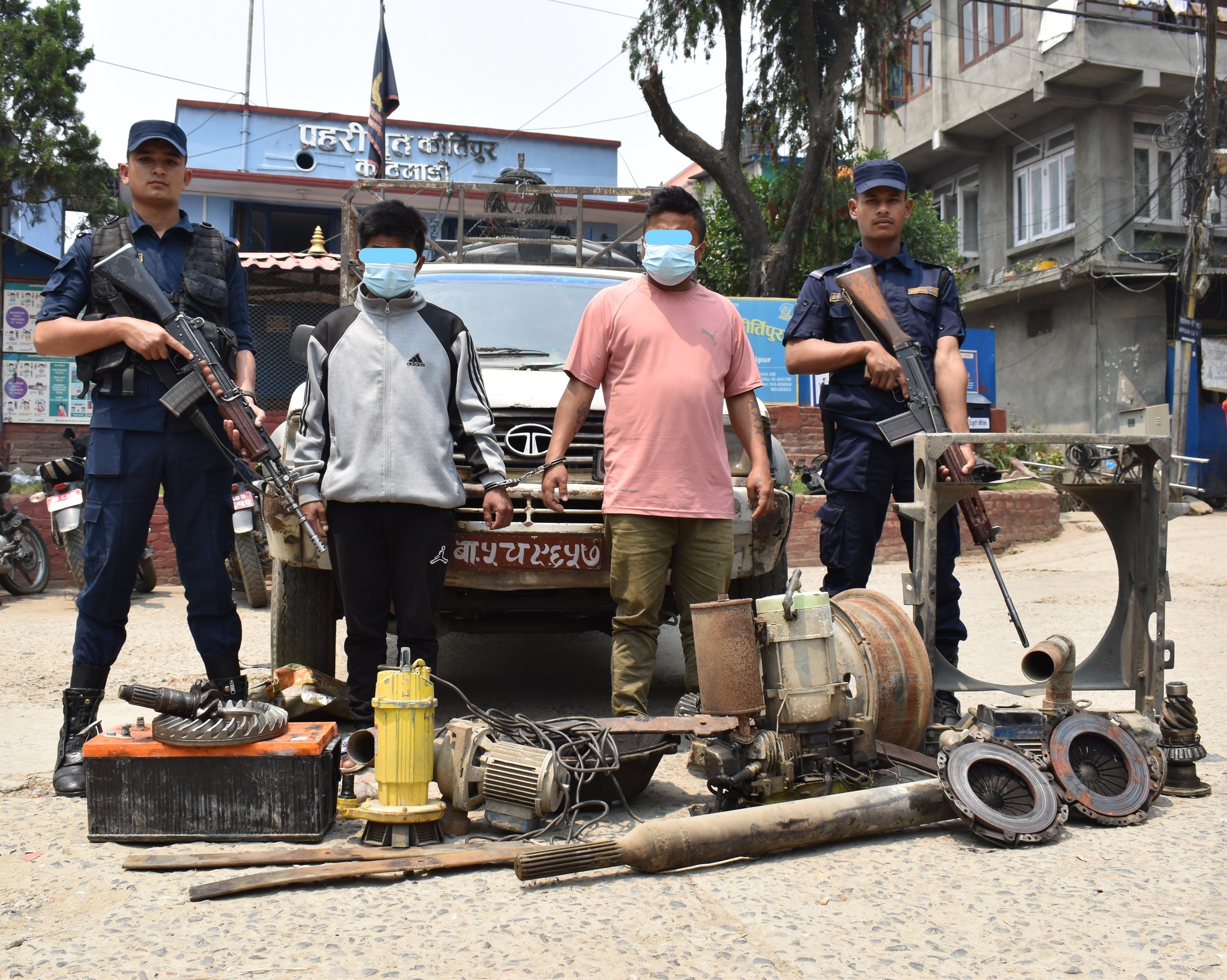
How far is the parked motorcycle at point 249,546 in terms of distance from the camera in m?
7.62

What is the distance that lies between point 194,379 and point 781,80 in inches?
518

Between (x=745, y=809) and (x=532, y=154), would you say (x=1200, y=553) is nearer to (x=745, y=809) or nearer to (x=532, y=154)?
(x=745, y=809)

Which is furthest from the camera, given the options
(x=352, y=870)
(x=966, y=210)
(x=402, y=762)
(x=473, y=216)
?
(x=966, y=210)

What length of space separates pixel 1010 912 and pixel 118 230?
3.37m

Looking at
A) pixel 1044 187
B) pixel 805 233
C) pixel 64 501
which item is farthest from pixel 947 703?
pixel 1044 187

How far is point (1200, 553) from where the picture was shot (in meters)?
10.5

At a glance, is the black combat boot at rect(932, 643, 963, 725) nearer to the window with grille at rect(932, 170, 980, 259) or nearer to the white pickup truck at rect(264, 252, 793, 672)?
the white pickup truck at rect(264, 252, 793, 672)

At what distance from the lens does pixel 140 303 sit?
11.7ft

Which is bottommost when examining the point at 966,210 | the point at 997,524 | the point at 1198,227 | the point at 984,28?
the point at 997,524

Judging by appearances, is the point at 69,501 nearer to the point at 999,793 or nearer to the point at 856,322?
the point at 856,322

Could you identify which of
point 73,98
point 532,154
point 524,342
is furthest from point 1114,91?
point 524,342

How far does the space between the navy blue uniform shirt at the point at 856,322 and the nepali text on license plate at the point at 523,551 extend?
1.12 m


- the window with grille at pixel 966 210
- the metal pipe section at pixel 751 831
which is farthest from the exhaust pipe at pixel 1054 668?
the window with grille at pixel 966 210

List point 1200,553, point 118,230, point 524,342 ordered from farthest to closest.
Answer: point 1200,553 < point 524,342 < point 118,230
